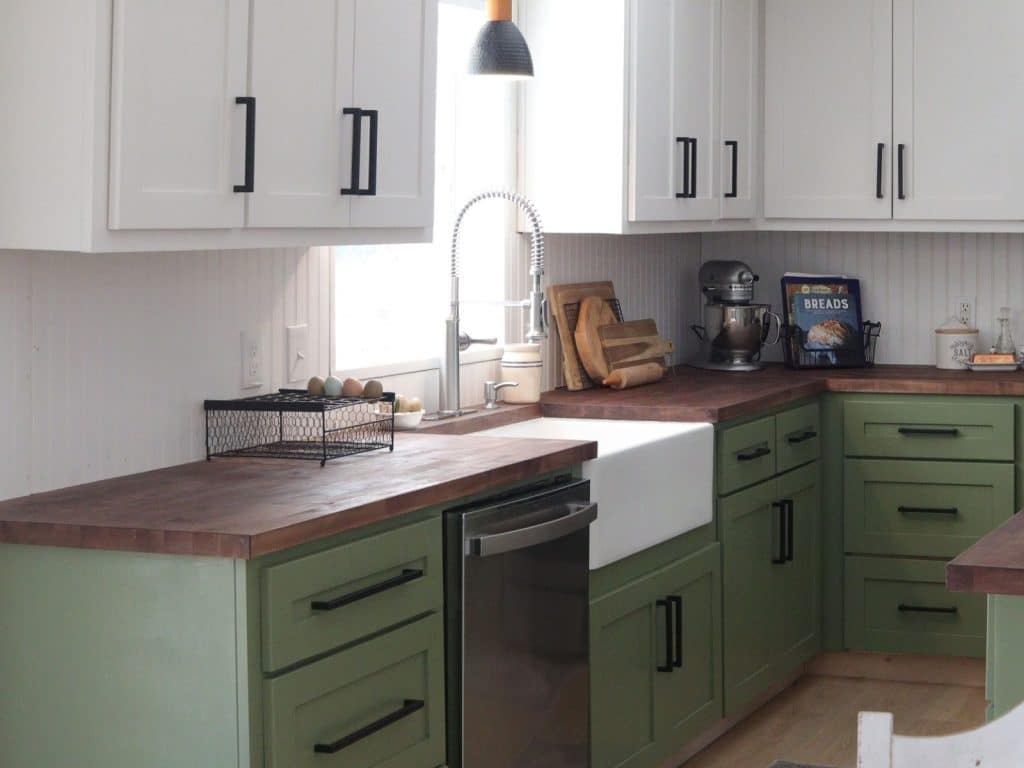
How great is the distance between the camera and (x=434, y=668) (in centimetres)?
271

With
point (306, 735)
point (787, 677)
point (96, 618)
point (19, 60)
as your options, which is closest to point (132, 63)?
point (19, 60)

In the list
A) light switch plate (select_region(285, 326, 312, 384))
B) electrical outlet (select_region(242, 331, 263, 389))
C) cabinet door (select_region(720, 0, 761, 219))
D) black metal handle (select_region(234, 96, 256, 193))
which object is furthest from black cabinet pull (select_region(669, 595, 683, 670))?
black metal handle (select_region(234, 96, 256, 193))

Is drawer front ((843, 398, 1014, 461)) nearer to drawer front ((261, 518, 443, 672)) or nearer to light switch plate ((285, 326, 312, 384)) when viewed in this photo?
light switch plate ((285, 326, 312, 384))

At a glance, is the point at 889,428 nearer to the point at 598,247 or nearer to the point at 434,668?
the point at 598,247

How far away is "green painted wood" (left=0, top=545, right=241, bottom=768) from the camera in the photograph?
2244mm

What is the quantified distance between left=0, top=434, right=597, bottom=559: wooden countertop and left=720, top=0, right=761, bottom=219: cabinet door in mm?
1836

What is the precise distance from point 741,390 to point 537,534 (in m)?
1.54

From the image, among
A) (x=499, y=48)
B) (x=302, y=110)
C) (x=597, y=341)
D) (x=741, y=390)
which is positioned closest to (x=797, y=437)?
(x=741, y=390)

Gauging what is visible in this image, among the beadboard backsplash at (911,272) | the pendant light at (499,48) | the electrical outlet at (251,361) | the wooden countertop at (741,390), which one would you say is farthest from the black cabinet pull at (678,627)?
the beadboard backsplash at (911,272)

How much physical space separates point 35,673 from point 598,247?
2.68 meters

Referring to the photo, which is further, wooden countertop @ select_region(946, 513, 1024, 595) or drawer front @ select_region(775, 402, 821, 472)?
drawer front @ select_region(775, 402, 821, 472)

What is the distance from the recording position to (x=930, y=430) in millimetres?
4613

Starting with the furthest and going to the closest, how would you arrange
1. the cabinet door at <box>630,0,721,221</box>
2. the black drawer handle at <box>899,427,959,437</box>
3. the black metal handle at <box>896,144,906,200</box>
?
the black metal handle at <box>896,144,906,200</box>
the black drawer handle at <box>899,427,959,437</box>
the cabinet door at <box>630,0,721,221</box>

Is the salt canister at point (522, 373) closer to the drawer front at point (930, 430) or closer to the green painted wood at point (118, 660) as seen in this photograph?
the drawer front at point (930, 430)
